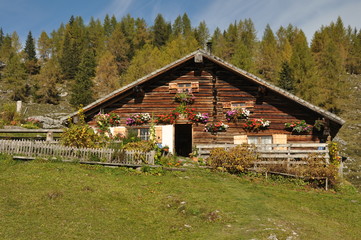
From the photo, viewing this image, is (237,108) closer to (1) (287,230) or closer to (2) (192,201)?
(2) (192,201)

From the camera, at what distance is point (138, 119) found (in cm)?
2041

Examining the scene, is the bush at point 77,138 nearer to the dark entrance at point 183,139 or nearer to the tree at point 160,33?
the dark entrance at point 183,139

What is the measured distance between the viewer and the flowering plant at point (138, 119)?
2038 centimetres

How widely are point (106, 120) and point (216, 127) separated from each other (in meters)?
7.43

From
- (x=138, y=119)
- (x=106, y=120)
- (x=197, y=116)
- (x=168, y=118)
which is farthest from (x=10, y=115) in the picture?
(x=197, y=116)

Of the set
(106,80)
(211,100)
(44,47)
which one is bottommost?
(211,100)

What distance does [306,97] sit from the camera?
54344mm

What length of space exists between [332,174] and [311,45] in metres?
83.6

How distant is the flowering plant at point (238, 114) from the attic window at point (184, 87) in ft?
9.15

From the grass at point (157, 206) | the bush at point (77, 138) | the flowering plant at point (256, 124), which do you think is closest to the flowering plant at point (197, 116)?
the flowering plant at point (256, 124)

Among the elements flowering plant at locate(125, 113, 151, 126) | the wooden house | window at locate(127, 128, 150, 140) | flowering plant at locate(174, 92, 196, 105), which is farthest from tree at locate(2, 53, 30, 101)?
flowering plant at locate(174, 92, 196, 105)

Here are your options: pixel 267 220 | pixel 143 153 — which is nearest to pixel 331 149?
pixel 267 220

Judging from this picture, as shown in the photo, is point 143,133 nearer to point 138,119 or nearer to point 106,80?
point 138,119

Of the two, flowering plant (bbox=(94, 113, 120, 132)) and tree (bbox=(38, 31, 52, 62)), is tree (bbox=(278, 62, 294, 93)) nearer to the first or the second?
flowering plant (bbox=(94, 113, 120, 132))
